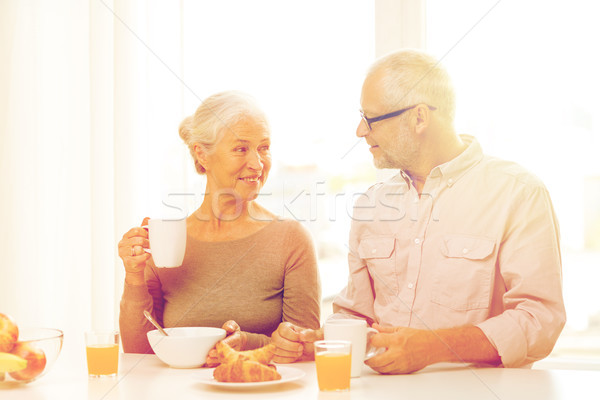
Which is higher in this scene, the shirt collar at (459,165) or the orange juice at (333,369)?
the shirt collar at (459,165)

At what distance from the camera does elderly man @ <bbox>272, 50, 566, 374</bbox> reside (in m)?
1.57

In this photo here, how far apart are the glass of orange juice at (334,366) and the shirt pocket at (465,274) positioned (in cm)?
70

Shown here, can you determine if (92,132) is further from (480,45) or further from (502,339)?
(502,339)

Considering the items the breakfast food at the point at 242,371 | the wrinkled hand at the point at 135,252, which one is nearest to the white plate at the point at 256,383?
the breakfast food at the point at 242,371

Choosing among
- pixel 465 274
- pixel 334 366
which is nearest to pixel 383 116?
pixel 465 274

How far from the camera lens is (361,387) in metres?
1.21

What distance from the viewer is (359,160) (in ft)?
7.93

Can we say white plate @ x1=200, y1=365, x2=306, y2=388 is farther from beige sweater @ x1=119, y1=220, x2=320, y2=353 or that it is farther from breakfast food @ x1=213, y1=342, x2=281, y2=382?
beige sweater @ x1=119, y1=220, x2=320, y2=353

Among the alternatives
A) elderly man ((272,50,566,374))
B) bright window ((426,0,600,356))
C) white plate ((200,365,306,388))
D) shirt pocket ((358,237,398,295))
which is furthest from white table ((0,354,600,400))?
bright window ((426,0,600,356))

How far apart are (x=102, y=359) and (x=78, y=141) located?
4.54ft

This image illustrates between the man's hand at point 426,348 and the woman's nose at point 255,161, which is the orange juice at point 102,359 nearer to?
the man's hand at point 426,348

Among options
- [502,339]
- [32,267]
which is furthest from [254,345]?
[32,267]

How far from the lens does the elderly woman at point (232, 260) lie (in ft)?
5.97

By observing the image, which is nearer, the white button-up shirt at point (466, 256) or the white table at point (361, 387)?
the white table at point (361, 387)
